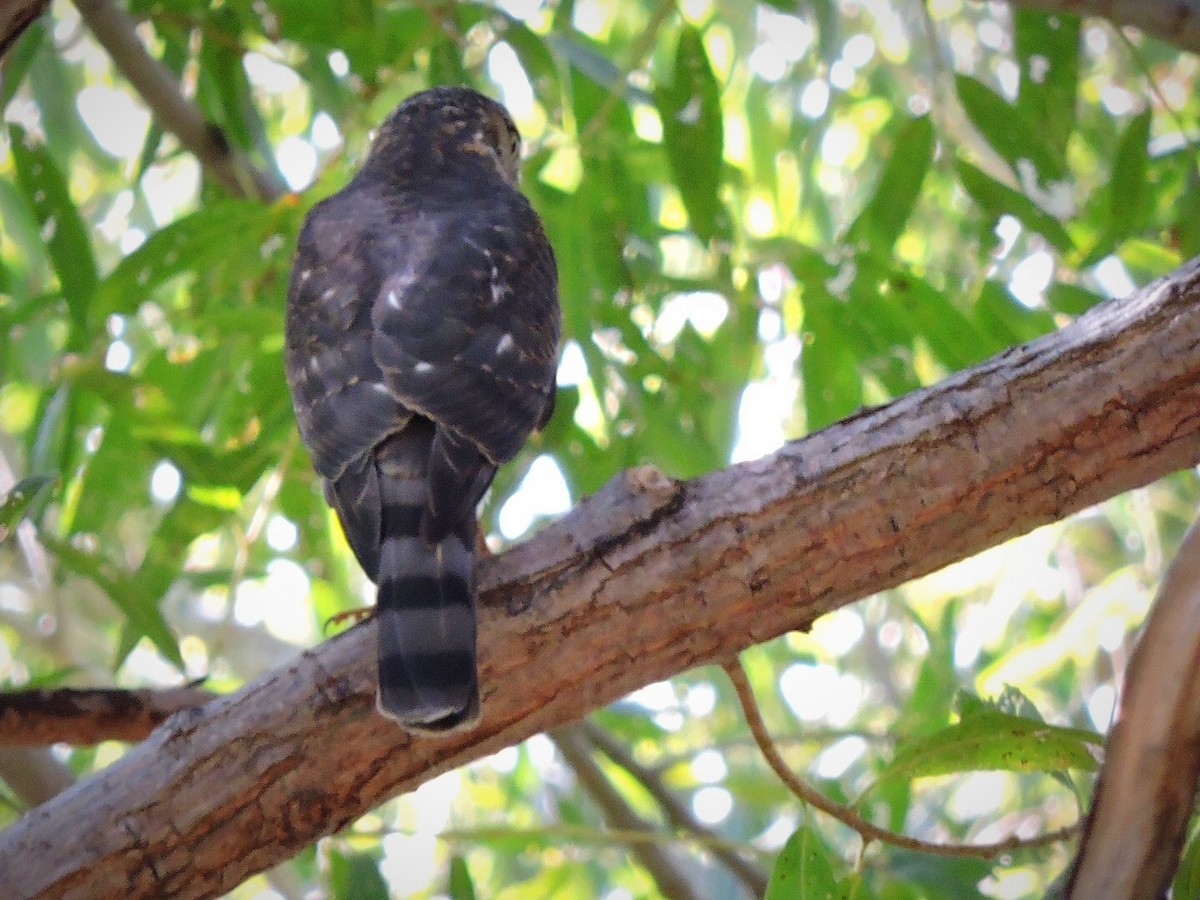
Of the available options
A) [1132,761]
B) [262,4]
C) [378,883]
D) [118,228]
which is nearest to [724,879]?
[378,883]

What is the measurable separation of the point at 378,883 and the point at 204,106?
7.43 ft

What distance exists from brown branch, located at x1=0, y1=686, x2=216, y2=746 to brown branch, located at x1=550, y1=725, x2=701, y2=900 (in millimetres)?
1116

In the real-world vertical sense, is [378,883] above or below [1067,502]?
below

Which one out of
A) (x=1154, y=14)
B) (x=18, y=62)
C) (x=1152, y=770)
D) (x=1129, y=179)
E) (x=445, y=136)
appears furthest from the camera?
(x=445, y=136)

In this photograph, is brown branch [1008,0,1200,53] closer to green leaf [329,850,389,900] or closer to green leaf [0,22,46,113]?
green leaf [329,850,389,900]

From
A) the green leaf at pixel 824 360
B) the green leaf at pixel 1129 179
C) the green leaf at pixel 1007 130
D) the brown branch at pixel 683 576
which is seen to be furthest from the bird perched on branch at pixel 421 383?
the green leaf at pixel 1129 179

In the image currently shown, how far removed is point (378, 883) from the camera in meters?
2.71

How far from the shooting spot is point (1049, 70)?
3301 millimetres

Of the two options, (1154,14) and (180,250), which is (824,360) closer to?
(1154,14)

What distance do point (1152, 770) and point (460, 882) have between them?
1470mm

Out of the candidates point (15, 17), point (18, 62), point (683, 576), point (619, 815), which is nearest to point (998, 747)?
point (683, 576)

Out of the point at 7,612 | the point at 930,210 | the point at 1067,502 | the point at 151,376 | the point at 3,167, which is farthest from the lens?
the point at 930,210

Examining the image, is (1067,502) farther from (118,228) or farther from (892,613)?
Result: (118,228)

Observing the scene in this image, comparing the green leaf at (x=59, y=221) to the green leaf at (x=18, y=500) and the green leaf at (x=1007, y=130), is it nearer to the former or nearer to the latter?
the green leaf at (x=18, y=500)
